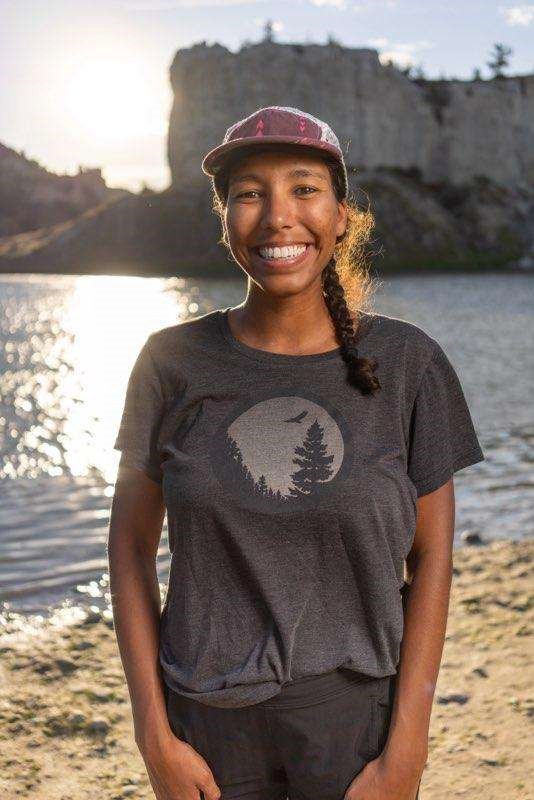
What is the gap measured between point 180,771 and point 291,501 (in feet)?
1.90

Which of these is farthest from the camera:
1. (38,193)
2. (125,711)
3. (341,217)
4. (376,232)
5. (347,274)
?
(38,193)

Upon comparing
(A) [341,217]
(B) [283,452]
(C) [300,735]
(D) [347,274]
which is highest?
(A) [341,217]

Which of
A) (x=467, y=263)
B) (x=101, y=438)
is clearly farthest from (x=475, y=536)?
(x=467, y=263)

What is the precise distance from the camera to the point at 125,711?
410 cm

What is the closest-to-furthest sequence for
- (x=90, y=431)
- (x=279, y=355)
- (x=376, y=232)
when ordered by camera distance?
1. (x=279, y=355)
2. (x=90, y=431)
3. (x=376, y=232)

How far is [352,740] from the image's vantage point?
1840 mm

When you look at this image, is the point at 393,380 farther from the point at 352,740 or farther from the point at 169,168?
the point at 169,168

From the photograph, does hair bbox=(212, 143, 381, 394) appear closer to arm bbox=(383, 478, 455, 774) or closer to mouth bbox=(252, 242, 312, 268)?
mouth bbox=(252, 242, 312, 268)

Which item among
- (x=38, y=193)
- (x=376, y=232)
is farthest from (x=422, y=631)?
(x=38, y=193)

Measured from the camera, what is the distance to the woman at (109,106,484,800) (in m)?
1.80

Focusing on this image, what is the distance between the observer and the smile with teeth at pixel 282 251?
190cm

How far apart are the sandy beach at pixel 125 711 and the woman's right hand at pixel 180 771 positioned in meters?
1.76

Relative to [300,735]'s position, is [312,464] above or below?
above

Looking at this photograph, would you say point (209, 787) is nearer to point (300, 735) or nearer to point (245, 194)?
point (300, 735)
